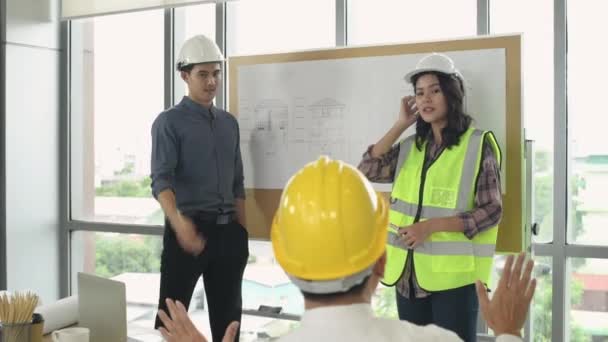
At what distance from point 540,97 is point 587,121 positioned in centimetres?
27

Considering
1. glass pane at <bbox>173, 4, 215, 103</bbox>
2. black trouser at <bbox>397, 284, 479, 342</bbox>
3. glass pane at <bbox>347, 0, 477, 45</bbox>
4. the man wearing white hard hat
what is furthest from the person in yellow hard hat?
glass pane at <bbox>173, 4, 215, 103</bbox>

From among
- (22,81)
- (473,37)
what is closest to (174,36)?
(22,81)

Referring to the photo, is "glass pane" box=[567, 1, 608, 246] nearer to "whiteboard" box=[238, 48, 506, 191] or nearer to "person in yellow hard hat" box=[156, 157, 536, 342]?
"whiteboard" box=[238, 48, 506, 191]

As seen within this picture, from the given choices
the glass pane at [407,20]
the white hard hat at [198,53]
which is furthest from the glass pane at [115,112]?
the glass pane at [407,20]

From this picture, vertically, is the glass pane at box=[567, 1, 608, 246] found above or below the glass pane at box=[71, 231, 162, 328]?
above

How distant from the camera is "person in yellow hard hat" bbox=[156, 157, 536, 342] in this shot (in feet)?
3.53

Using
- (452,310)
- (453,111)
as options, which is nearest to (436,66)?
(453,111)

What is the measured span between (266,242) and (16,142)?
83.8 inches

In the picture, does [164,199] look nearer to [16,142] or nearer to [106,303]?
[106,303]

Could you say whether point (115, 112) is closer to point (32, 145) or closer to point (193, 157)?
point (32, 145)

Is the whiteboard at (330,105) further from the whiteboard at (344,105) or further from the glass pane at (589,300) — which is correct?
the glass pane at (589,300)

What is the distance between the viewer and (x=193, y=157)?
334 cm

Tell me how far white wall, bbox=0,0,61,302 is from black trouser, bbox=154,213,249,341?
2.03m

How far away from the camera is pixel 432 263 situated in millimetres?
2756
